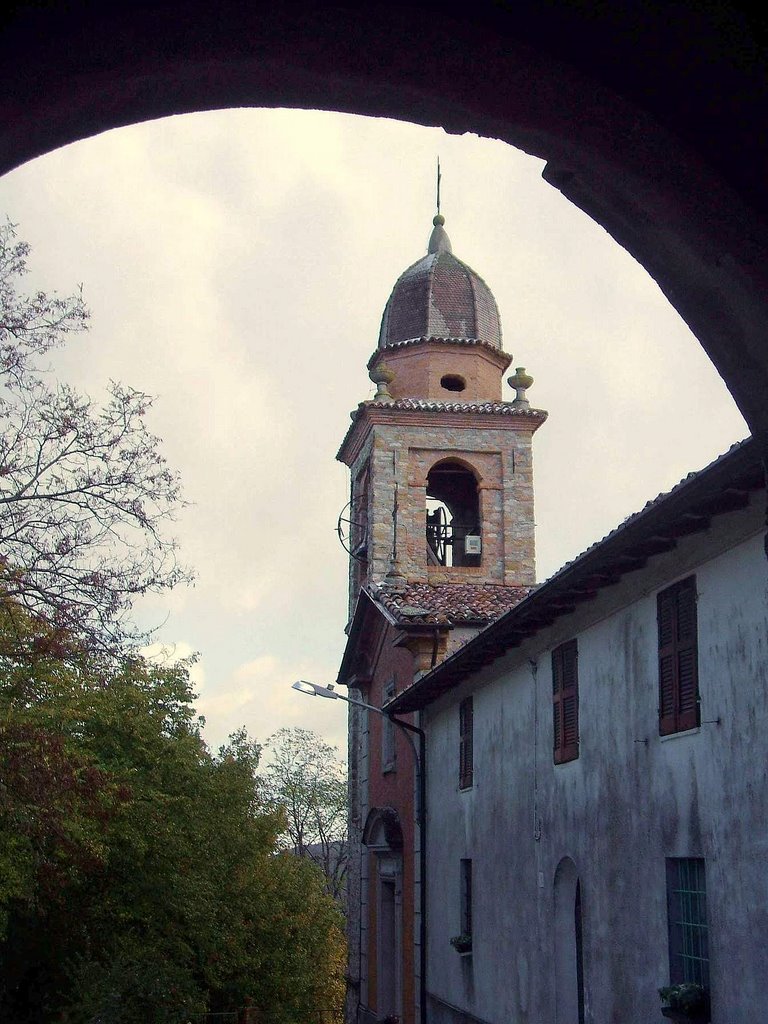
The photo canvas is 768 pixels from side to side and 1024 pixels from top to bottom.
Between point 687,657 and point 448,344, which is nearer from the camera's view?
point 687,657

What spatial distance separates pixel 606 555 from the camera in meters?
11.6

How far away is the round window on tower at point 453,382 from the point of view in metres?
30.1

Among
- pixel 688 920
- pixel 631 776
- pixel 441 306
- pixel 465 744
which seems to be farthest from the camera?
pixel 441 306

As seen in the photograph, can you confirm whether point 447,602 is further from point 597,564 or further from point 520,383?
point 597,564

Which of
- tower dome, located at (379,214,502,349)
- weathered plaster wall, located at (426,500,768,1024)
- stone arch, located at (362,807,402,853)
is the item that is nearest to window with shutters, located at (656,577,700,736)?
weathered plaster wall, located at (426,500,768,1024)

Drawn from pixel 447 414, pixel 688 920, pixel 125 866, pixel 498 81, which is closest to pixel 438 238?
pixel 447 414

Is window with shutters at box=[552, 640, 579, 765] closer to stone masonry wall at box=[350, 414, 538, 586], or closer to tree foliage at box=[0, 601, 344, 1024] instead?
tree foliage at box=[0, 601, 344, 1024]

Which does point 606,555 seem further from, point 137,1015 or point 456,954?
point 137,1015

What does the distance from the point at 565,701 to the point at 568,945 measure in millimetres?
2662

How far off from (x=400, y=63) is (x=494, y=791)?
15150 millimetres

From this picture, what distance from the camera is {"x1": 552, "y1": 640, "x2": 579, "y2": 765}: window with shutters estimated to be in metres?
13.8

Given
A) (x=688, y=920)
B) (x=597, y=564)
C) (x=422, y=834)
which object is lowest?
(x=688, y=920)

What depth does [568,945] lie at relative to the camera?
540 inches

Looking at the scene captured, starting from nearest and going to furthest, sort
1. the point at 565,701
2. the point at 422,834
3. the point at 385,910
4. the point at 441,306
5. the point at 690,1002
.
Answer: the point at 690,1002, the point at 565,701, the point at 422,834, the point at 385,910, the point at 441,306
